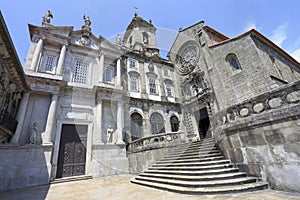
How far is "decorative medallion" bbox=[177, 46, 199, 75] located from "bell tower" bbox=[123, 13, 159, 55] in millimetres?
4469

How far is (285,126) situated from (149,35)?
2301cm

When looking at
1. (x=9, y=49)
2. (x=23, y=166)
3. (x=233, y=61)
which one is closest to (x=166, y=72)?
(x=233, y=61)

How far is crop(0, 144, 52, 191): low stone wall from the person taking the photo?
24.3 feet

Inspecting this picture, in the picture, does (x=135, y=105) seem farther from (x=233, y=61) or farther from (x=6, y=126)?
(x=233, y=61)

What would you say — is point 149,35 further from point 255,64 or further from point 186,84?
point 255,64

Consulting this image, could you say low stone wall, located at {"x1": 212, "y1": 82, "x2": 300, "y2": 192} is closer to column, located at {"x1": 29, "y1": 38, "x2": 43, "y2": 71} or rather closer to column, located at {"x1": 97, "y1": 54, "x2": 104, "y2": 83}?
column, located at {"x1": 97, "y1": 54, "x2": 104, "y2": 83}

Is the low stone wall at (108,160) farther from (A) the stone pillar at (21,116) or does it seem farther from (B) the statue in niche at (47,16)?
(B) the statue in niche at (47,16)

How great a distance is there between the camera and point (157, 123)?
14430mm

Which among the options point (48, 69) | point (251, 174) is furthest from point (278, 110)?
point (48, 69)

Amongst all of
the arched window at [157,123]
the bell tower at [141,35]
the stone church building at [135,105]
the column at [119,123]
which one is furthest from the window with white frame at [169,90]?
the column at [119,123]

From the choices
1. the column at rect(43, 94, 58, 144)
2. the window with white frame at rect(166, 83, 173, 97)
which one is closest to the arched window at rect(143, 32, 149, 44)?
the window with white frame at rect(166, 83, 173, 97)

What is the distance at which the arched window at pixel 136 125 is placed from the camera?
42.0 feet

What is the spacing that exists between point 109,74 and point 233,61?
11.9 m

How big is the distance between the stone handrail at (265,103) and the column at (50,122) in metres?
10.6
